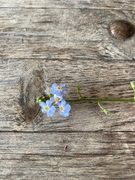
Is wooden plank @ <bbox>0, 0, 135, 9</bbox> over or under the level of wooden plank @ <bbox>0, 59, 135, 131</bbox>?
over

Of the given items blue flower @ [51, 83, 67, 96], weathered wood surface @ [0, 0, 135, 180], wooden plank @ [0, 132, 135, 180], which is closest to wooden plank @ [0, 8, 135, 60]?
weathered wood surface @ [0, 0, 135, 180]

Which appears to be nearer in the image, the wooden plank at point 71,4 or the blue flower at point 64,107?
the blue flower at point 64,107

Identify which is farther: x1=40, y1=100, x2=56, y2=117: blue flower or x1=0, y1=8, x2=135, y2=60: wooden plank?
x1=0, y1=8, x2=135, y2=60: wooden plank

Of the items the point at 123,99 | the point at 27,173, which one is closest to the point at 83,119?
the point at 123,99

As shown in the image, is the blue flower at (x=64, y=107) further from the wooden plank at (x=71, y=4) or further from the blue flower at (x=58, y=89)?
the wooden plank at (x=71, y=4)

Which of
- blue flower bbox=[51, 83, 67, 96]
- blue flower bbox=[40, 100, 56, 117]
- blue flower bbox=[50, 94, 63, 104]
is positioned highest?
blue flower bbox=[51, 83, 67, 96]

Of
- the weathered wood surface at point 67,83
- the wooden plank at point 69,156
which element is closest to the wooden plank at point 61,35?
Answer: the weathered wood surface at point 67,83

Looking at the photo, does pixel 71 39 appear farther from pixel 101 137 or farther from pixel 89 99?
pixel 101 137

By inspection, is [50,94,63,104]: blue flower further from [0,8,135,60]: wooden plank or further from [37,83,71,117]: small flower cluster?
[0,8,135,60]: wooden plank
